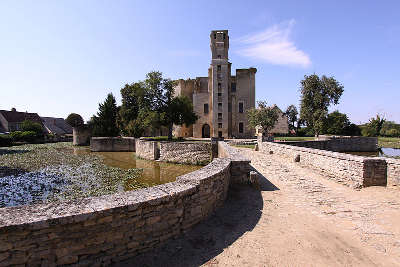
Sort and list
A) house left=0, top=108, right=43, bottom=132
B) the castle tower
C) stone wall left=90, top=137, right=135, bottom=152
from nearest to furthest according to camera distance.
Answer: stone wall left=90, top=137, right=135, bottom=152
the castle tower
house left=0, top=108, right=43, bottom=132

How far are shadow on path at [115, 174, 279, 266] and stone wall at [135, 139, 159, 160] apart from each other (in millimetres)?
16053

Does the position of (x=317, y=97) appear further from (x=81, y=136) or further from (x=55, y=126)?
(x=55, y=126)

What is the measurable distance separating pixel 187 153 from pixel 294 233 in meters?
16.0

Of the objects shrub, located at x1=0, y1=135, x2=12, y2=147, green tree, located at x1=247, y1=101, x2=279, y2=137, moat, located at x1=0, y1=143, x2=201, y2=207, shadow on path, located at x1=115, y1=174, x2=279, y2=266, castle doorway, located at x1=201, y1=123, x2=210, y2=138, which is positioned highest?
green tree, located at x1=247, y1=101, x2=279, y2=137

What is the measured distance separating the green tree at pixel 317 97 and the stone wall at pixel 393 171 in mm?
25917

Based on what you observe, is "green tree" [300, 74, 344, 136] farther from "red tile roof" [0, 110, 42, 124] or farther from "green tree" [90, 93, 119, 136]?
"red tile roof" [0, 110, 42, 124]

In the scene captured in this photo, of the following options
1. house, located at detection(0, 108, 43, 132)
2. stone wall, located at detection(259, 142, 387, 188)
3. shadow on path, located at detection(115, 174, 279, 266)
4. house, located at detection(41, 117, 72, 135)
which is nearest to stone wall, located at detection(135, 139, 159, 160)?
stone wall, located at detection(259, 142, 387, 188)

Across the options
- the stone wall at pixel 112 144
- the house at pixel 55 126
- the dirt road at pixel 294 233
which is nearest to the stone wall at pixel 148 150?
the stone wall at pixel 112 144

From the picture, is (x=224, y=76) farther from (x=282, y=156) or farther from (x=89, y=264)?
(x=89, y=264)

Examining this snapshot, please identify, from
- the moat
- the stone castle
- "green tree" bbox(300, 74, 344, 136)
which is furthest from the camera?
the stone castle

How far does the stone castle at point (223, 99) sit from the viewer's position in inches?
1425

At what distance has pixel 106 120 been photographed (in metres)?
36.9

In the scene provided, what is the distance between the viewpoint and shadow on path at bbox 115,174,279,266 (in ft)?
10.8

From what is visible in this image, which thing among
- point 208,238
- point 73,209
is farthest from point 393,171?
point 73,209
